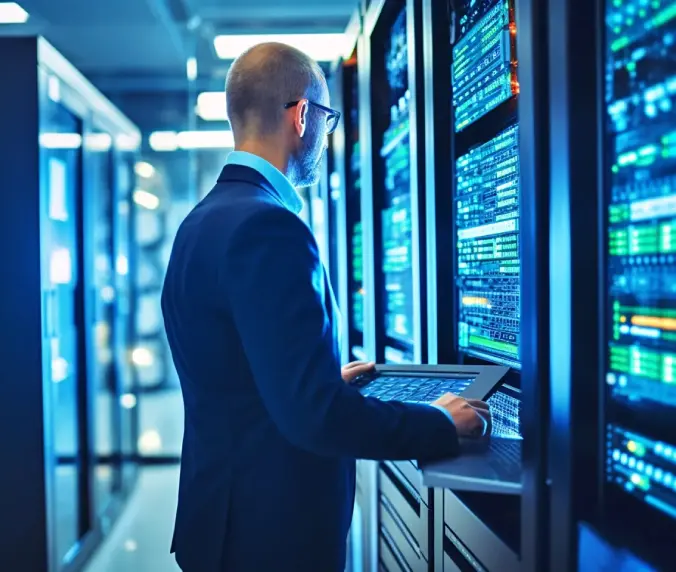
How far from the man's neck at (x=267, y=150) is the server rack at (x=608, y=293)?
0.61 metres

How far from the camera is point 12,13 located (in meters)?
4.23

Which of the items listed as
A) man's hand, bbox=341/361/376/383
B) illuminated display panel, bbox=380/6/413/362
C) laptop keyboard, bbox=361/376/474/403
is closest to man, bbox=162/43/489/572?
laptop keyboard, bbox=361/376/474/403

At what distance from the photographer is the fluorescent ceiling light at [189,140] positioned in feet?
18.6

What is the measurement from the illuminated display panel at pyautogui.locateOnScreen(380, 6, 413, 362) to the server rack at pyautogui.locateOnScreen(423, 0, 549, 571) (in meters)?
0.34

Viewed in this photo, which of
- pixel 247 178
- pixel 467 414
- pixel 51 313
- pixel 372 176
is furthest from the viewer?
pixel 51 313

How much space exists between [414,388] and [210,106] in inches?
185

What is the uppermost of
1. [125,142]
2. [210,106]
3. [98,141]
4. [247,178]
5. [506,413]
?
[210,106]

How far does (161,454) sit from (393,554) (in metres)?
3.92

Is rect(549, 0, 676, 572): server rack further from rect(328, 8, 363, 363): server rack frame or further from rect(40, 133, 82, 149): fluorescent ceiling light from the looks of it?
rect(40, 133, 82, 149): fluorescent ceiling light

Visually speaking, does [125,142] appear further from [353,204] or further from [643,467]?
[643,467]

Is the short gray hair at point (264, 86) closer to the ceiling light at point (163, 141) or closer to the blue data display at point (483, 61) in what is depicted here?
the blue data display at point (483, 61)

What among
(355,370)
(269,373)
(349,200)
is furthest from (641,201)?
(349,200)

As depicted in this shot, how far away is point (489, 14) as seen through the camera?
1.52 m

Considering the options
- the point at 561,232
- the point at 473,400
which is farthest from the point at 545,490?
the point at 561,232
